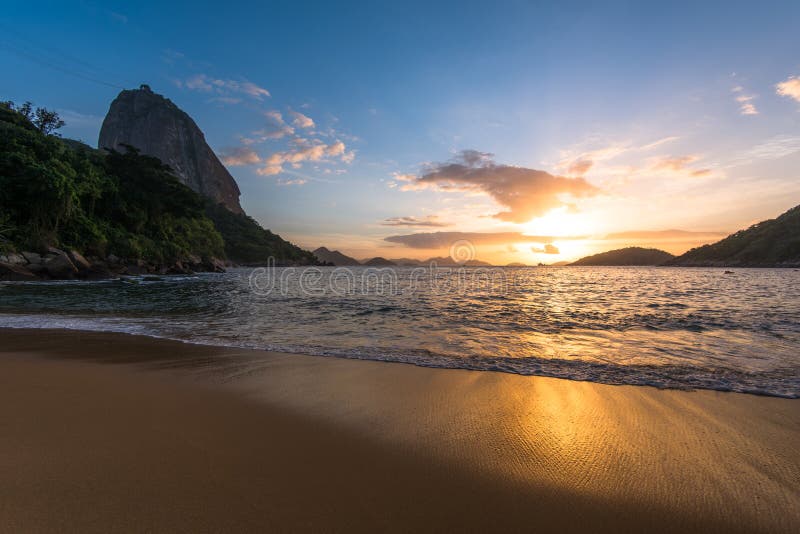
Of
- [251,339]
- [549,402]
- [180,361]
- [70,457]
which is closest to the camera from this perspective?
[70,457]

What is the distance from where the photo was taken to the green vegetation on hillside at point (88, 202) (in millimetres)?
29484

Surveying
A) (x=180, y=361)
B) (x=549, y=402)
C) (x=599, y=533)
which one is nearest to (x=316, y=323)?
(x=180, y=361)

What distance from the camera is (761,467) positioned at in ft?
9.28

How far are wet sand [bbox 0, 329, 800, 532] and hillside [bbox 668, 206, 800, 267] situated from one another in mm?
129904

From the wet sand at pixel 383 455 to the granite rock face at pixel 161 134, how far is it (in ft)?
634

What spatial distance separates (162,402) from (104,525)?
2400 millimetres

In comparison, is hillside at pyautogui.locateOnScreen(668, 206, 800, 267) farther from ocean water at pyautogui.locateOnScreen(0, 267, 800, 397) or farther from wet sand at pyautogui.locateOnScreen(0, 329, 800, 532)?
wet sand at pyautogui.locateOnScreen(0, 329, 800, 532)

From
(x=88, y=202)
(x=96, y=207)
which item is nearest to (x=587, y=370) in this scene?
(x=88, y=202)

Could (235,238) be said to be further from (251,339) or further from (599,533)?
(599,533)

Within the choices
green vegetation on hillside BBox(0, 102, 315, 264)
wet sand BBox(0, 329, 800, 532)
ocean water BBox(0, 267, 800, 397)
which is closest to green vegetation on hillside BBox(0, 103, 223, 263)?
green vegetation on hillside BBox(0, 102, 315, 264)

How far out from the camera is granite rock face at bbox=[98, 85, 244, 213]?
17250 cm

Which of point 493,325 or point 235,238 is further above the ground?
point 235,238

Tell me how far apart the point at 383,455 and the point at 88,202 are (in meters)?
51.8

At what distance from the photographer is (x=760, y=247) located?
101875mm
